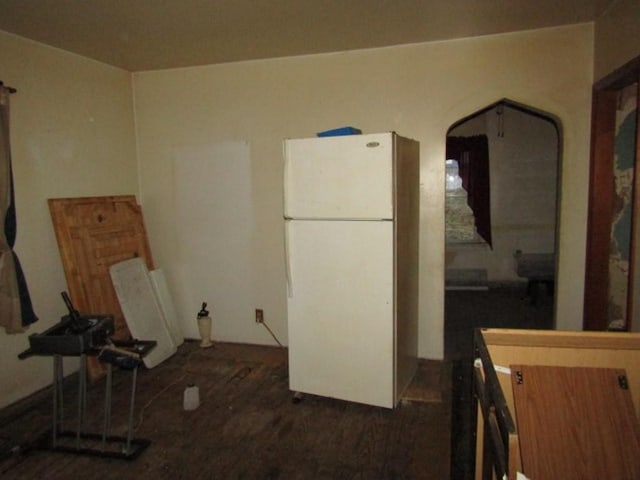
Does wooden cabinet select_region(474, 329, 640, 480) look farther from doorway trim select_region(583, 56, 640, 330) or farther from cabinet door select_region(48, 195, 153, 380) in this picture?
cabinet door select_region(48, 195, 153, 380)

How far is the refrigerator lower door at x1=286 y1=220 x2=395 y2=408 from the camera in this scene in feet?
8.86

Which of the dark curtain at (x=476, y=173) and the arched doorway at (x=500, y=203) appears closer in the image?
the arched doorway at (x=500, y=203)

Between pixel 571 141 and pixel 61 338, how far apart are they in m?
3.33

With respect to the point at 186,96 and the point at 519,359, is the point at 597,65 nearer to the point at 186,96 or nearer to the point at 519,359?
the point at 519,359

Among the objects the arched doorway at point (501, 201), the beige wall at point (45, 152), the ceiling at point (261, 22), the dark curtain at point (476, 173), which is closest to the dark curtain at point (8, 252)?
the beige wall at point (45, 152)

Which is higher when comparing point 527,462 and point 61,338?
point 61,338

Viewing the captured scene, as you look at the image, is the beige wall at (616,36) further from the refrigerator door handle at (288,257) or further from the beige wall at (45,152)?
the beige wall at (45,152)

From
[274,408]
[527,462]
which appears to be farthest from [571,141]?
[274,408]

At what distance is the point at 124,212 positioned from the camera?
12.5 feet

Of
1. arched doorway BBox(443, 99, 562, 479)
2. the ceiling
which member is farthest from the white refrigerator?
arched doorway BBox(443, 99, 562, 479)

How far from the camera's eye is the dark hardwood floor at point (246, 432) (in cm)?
230

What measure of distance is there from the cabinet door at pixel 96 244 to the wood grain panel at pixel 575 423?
9.44ft

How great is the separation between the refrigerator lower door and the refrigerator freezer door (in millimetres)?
79

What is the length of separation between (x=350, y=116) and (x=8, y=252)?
2.47 metres
